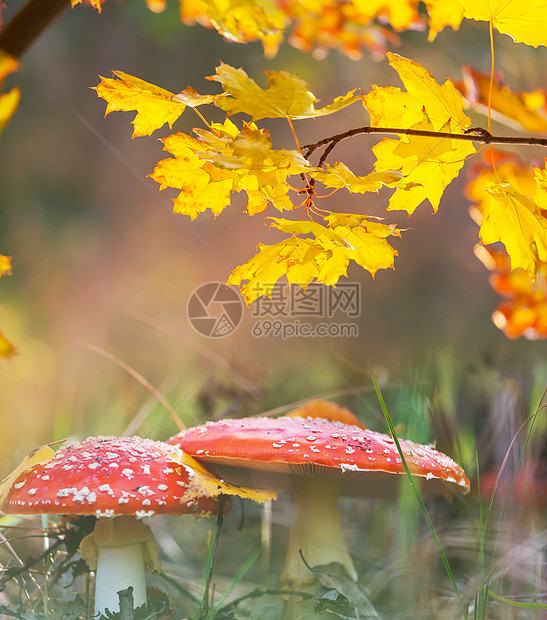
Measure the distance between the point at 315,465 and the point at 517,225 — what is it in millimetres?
211

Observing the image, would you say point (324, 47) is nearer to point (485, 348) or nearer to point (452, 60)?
point (452, 60)

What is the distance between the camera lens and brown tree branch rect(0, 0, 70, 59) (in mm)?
205

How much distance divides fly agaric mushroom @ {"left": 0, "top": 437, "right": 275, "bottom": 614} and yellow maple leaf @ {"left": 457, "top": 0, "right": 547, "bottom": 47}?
330 mm

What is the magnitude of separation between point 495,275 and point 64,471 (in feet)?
1.50

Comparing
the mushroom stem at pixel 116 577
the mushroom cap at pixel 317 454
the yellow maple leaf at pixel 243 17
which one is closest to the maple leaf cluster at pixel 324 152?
the yellow maple leaf at pixel 243 17

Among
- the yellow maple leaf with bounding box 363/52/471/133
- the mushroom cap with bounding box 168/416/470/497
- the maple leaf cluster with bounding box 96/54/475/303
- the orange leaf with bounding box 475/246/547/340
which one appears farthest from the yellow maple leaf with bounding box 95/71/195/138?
the orange leaf with bounding box 475/246/547/340

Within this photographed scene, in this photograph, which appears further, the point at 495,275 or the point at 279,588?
the point at 495,275

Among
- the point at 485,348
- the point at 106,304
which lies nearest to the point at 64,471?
the point at 106,304

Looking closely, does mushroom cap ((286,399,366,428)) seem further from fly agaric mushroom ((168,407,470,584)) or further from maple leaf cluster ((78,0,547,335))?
maple leaf cluster ((78,0,547,335))

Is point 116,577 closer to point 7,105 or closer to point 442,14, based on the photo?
point 7,105

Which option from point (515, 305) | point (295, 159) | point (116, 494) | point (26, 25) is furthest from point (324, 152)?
point (515, 305)

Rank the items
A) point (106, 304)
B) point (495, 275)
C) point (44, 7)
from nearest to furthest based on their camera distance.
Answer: point (44, 7)
point (106, 304)
point (495, 275)

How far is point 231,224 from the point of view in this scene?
0.51 meters

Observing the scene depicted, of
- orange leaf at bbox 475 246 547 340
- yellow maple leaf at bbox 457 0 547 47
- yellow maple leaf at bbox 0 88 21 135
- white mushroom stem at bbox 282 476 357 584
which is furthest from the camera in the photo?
orange leaf at bbox 475 246 547 340
